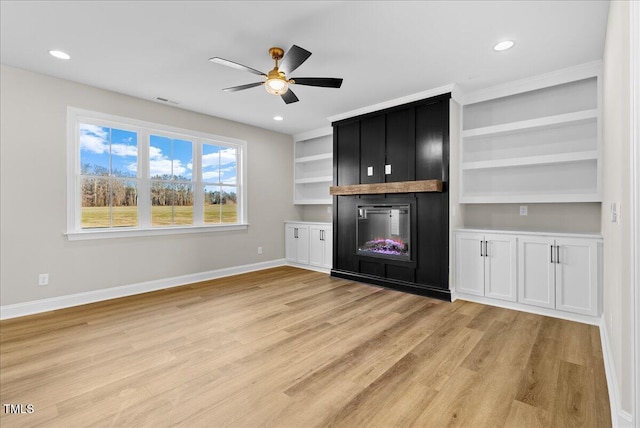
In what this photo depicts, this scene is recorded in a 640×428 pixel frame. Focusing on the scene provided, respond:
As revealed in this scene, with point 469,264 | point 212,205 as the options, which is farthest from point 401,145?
point 212,205

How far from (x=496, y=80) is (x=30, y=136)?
18.2 feet

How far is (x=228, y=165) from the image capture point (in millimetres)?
5582

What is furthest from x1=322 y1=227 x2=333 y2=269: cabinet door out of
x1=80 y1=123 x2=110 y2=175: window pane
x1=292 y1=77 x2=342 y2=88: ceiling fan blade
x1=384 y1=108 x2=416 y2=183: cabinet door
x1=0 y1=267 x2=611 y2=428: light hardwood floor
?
x1=80 y1=123 x2=110 y2=175: window pane

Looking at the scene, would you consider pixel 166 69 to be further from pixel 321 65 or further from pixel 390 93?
pixel 390 93

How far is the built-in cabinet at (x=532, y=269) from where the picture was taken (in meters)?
3.17

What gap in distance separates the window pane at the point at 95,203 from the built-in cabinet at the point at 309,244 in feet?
10.4

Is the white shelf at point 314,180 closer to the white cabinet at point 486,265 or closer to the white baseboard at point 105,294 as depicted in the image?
the white baseboard at point 105,294

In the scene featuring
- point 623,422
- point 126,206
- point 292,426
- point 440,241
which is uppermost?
point 126,206

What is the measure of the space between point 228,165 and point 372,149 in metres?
2.61

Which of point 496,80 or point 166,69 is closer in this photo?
point 166,69

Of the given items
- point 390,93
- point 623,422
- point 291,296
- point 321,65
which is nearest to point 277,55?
point 321,65

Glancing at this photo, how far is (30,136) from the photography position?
11.5 ft

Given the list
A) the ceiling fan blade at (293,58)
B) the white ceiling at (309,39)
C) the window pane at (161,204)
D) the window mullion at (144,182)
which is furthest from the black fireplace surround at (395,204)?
the window mullion at (144,182)

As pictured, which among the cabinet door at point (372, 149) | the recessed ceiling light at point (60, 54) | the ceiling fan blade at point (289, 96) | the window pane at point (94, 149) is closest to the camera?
the recessed ceiling light at point (60, 54)
